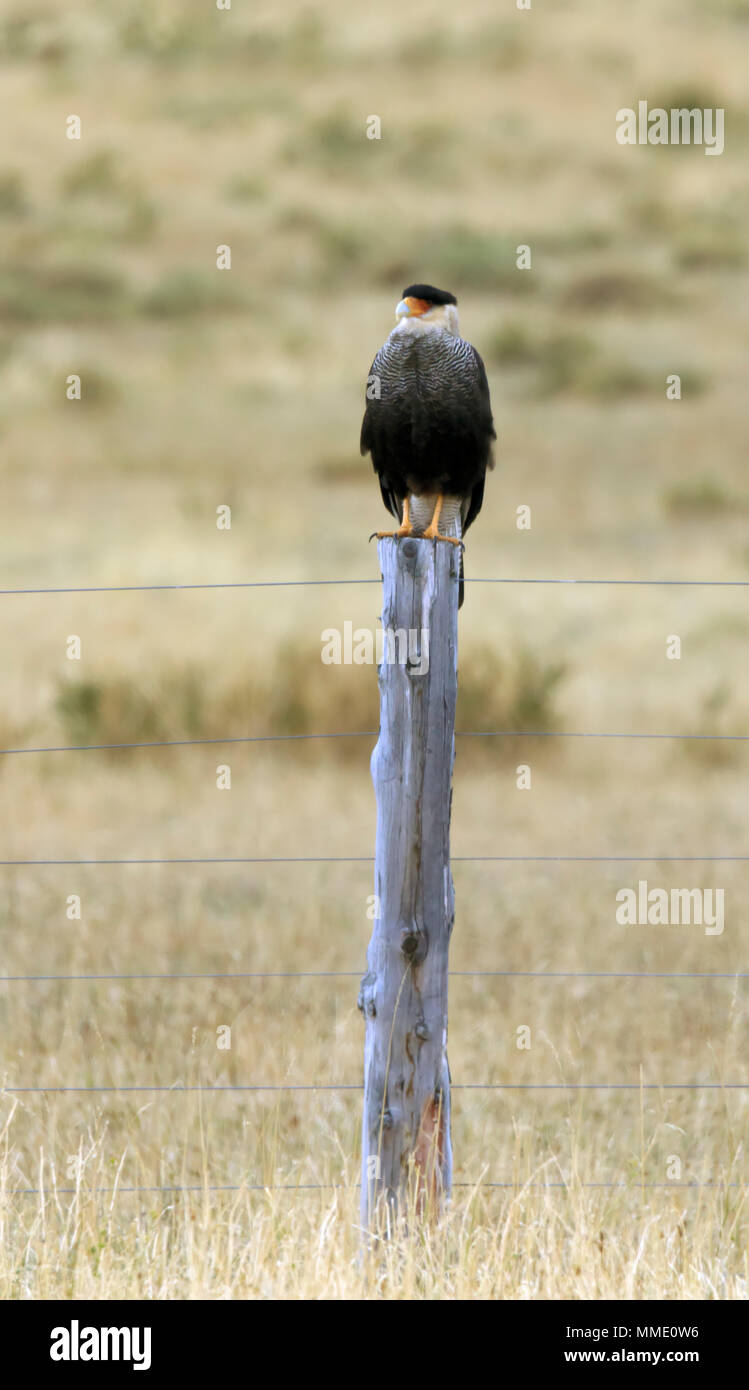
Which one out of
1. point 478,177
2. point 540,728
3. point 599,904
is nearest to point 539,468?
point 540,728

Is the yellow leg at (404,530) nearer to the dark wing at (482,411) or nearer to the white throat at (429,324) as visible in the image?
the dark wing at (482,411)

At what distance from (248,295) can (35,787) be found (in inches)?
811

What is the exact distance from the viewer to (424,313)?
486cm

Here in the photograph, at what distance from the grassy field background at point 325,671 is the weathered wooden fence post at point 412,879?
7.1 inches

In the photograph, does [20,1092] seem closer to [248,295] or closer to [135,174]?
[248,295]

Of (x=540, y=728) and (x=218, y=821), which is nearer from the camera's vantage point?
(x=218, y=821)

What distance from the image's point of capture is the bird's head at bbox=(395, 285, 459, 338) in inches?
190

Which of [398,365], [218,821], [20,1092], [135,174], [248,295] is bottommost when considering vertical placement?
[20,1092]

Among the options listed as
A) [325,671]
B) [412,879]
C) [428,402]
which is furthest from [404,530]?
[325,671]

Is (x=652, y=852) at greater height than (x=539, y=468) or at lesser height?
lesser

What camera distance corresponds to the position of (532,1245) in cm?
335

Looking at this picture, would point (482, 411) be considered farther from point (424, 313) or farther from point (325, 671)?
point (325, 671)

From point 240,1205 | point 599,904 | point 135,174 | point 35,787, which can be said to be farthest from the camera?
point 135,174

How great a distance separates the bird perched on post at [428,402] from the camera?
4.80 m
